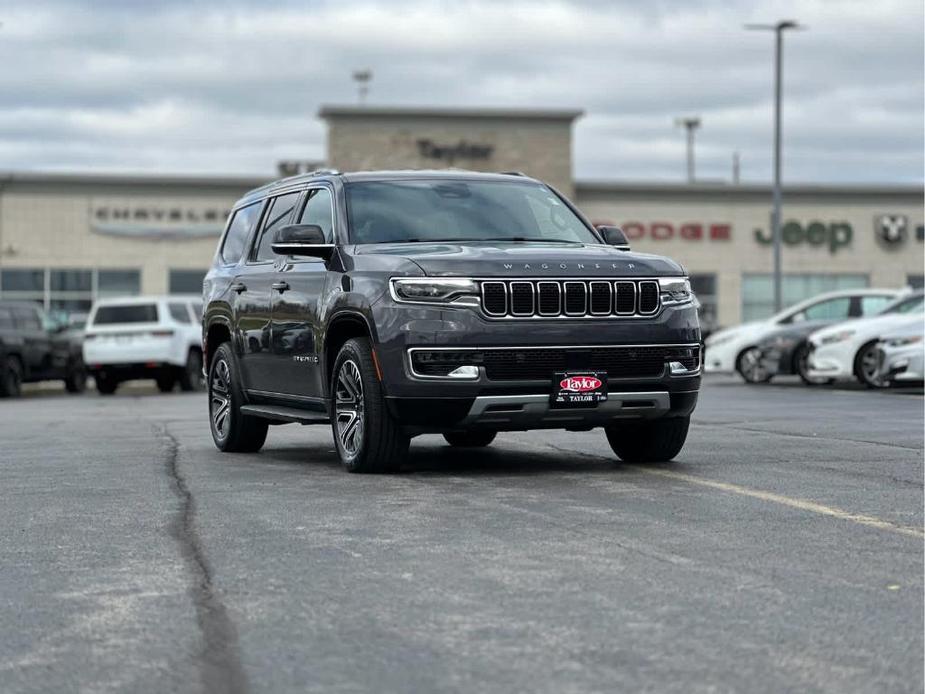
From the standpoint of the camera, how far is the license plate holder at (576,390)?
10.1 meters

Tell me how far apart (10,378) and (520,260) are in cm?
2060

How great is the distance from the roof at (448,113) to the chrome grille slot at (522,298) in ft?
159

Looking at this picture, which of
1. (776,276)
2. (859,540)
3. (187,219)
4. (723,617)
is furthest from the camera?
(187,219)

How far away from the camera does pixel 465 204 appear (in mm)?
11539

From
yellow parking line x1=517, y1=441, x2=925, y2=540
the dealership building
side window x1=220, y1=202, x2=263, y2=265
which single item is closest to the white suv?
side window x1=220, y1=202, x2=263, y2=265

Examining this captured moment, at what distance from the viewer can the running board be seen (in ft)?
37.4

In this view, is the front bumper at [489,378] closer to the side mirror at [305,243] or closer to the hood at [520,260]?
the hood at [520,260]

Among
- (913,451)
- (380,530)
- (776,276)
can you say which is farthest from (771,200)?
(380,530)

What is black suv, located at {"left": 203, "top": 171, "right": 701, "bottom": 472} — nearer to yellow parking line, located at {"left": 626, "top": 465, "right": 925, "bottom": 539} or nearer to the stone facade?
yellow parking line, located at {"left": 626, "top": 465, "right": 925, "bottom": 539}

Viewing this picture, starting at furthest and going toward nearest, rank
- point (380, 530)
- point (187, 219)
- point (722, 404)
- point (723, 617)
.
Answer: point (187, 219) → point (722, 404) → point (380, 530) → point (723, 617)

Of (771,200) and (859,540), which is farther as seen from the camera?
(771,200)

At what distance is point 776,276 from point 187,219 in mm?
20051

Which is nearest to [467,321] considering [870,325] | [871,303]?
[870,325]

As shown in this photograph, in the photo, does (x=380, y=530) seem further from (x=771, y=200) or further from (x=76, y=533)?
(x=771, y=200)
